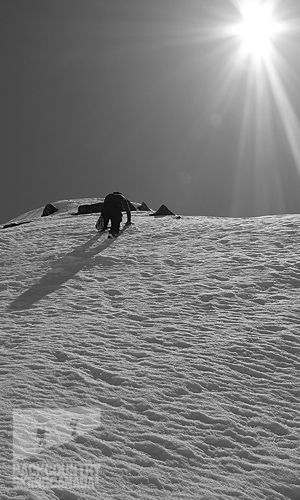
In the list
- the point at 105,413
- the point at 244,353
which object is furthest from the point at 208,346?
the point at 105,413

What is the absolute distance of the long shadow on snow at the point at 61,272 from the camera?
8719 millimetres

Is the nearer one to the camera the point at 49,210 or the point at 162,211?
the point at 162,211

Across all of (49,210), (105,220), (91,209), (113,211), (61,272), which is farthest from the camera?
(49,210)

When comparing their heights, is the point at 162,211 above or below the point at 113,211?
above

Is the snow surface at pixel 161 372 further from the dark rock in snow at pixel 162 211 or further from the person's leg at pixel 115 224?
the dark rock in snow at pixel 162 211

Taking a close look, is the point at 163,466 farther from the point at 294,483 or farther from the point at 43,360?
the point at 43,360

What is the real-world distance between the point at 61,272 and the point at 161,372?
233 inches

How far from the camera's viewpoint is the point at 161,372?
219 inches

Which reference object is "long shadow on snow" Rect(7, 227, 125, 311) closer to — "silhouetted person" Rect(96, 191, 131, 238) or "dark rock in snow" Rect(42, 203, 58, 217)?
"silhouetted person" Rect(96, 191, 131, 238)

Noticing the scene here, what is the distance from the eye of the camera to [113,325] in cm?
726

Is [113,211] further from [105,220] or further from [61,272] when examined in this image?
[61,272]

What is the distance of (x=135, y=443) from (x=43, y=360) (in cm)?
207

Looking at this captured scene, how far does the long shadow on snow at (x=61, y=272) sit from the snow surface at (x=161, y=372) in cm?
7

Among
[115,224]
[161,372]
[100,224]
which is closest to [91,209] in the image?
[100,224]
